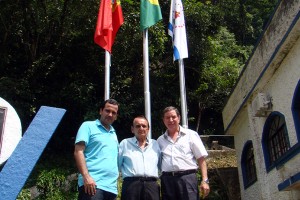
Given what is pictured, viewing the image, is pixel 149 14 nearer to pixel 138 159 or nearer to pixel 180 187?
pixel 138 159

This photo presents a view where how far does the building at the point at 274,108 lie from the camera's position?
20.6ft

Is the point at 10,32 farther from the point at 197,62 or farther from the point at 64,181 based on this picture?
the point at 197,62

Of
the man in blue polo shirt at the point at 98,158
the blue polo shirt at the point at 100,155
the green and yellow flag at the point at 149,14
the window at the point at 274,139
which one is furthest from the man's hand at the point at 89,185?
the green and yellow flag at the point at 149,14

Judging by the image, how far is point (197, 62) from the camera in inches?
610

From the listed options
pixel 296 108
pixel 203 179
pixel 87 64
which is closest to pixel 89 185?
pixel 203 179

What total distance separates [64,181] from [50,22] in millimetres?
6211

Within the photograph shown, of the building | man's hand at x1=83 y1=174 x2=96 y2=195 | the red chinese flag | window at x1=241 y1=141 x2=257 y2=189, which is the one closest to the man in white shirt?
man's hand at x1=83 y1=174 x2=96 y2=195

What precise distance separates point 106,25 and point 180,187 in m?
5.35

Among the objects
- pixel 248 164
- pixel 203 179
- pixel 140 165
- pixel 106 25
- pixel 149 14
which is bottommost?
pixel 203 179

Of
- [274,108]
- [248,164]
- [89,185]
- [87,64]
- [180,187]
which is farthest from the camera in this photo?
[87,64]

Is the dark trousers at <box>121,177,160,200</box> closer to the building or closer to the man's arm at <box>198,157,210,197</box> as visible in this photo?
the man's arm at <box>198,157,210,197</box>

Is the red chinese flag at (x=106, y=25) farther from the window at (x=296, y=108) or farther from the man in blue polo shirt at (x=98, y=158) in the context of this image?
the man in blue polo shirt at (x=98, y=158)

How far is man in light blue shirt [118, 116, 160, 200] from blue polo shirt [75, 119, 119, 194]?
0.13 metres

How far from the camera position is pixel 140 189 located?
12.0ft
